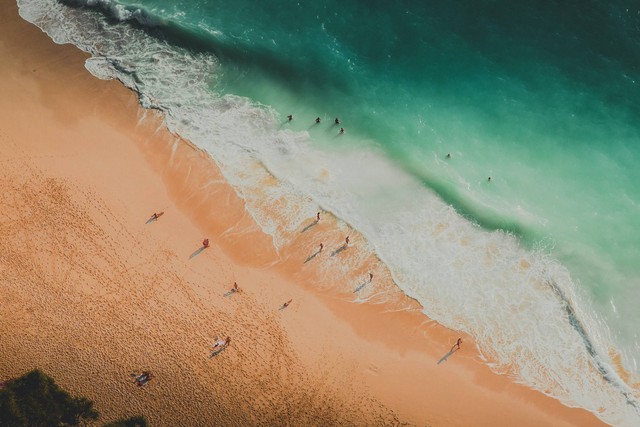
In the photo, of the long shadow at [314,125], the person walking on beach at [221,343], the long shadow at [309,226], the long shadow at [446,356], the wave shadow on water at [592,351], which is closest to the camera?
the person walking on beach at [221,343]

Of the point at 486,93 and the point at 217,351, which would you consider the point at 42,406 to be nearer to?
the point at 217,351

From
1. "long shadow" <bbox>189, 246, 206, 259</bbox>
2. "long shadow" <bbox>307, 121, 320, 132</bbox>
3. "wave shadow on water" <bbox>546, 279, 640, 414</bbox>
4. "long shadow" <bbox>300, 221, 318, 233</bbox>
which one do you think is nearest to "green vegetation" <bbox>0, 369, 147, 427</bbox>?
"long shadow" <bbox>189, 246, 206, 259</bbox>

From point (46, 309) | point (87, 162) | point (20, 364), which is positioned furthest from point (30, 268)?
point (87, 162)

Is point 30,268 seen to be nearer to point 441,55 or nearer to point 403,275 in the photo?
point 403,275

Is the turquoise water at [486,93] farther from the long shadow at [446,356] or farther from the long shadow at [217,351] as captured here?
the long shadow at [217,351]

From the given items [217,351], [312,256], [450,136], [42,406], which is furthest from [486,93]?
[42,406]

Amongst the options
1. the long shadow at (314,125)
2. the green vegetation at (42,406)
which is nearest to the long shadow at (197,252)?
the green vegetation at (42,406)
